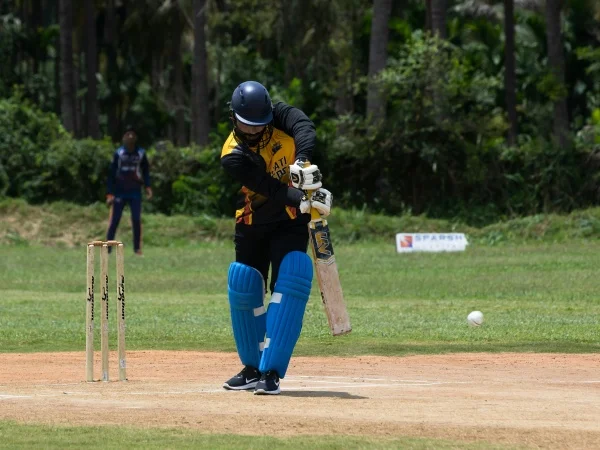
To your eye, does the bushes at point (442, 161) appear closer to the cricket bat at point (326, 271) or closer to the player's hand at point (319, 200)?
the cricket bat at point (326, 271)

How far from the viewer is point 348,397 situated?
28.0ft

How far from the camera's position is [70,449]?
21.3 ft

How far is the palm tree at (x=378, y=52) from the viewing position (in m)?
32.2

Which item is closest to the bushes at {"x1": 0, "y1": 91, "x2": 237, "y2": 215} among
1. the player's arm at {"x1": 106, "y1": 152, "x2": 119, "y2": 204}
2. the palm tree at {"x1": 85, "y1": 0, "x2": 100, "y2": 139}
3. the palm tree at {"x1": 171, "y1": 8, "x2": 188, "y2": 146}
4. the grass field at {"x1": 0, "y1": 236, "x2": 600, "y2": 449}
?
the grass field at {"x1": 0, "y1": 236, "x2": 600, "y2": 449}

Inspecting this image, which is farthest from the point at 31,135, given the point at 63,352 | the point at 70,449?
the point at 70,449

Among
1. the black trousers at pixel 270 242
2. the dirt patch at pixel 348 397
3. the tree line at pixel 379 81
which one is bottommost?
the dirt patch at pixel 348 397

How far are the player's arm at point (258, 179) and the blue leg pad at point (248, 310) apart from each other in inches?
22.4

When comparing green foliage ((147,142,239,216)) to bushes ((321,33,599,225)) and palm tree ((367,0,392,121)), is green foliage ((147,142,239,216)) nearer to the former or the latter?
bushes ((321,33,599,225))

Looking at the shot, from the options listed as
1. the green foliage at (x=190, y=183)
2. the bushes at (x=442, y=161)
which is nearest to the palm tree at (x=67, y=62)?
the green foliage at (x=190, y=183)

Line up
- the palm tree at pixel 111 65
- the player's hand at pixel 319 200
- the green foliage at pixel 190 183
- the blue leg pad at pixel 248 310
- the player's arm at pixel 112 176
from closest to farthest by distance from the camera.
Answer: the player's hand at pixel 319 200 → the blue leg pad at pixel 248 310 → the player's arm at pixel 112 176 → the green foliage at pixel 190 183 → the palm tree at pixel 111 65

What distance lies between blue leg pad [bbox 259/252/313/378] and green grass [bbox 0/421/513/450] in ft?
5.74

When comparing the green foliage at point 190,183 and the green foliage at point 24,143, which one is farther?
the green foliage at point 24,143

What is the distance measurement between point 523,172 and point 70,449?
2642cm

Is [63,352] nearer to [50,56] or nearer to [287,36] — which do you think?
[287,36]
